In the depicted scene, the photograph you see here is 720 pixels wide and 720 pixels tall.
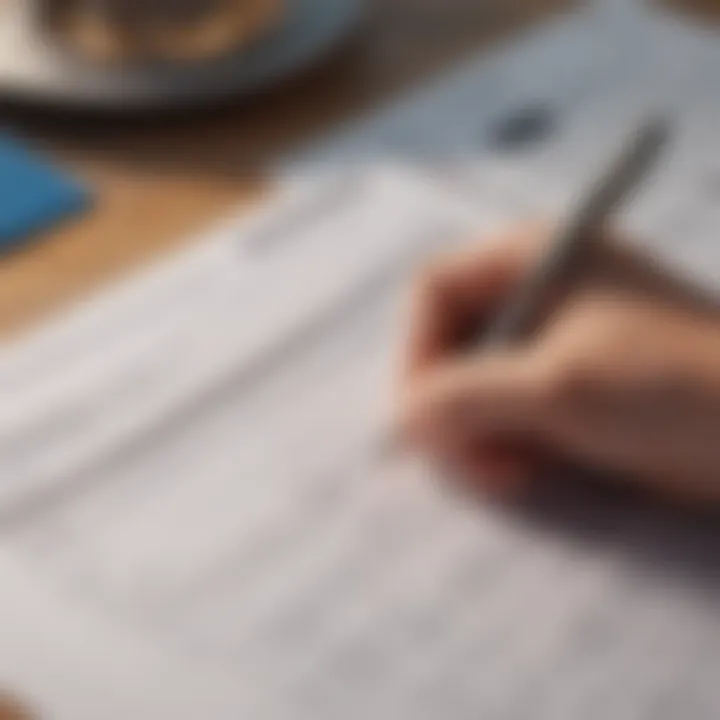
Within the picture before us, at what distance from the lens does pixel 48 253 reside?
0.65 m

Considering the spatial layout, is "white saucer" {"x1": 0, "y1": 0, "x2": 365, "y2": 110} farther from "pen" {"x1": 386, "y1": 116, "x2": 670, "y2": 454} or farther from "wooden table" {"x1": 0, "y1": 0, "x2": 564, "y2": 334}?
"pen" {"x1": 386, "y1": 116, "x2": 670, "y2": 454}

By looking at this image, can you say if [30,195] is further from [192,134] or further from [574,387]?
[574,387]

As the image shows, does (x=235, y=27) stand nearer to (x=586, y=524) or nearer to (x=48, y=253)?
(x=48, y=253)

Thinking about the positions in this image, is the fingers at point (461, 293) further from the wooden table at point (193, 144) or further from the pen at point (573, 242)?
the wooden table at point (193, 144)

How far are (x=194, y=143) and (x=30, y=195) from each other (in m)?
0.10

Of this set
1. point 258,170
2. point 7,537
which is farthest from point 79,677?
point 258,170

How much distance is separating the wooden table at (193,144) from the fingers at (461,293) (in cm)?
15

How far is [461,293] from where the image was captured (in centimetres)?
55

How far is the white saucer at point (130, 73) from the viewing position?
2.40 feet

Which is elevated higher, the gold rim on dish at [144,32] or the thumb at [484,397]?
the gold rim on dish at [144,32]

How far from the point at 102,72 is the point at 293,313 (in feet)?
0.69

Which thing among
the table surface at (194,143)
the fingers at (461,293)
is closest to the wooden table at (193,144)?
the table surface at (194,143)

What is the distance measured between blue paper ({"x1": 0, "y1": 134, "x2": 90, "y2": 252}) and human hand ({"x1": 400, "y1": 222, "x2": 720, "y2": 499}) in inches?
8.1

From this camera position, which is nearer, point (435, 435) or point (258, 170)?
point (435, 435)
